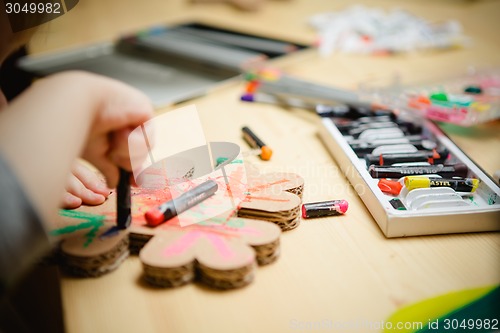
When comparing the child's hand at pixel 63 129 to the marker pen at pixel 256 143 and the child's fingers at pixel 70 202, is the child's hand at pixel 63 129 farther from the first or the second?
the marker pen at pixel 256 143

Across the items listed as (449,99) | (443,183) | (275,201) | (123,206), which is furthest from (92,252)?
(449,99)

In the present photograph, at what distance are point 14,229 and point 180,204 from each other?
200 millimetres

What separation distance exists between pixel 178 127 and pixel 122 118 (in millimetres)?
179

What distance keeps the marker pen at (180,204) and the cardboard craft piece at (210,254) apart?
0.05 ft

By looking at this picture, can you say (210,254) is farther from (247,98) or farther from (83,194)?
(247,98)

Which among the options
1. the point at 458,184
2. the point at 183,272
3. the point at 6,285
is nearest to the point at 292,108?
the point at 458,184

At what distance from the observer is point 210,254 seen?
43 cm

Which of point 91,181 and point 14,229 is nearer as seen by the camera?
point 14,229

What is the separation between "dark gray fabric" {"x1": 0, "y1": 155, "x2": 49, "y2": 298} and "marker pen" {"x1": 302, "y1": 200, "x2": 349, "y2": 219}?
0.98ft

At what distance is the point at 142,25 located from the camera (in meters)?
1.36

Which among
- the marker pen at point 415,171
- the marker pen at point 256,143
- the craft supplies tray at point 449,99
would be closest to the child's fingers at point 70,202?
the marker pen at point 256,143

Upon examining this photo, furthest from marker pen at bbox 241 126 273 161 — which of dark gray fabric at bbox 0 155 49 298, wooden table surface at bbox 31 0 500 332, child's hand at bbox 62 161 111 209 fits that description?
dark gray fabric at bbox 0 155 49 298

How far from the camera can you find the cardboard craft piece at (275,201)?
0.49 meters

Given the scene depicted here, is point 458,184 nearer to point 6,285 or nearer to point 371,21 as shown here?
point 6,285
